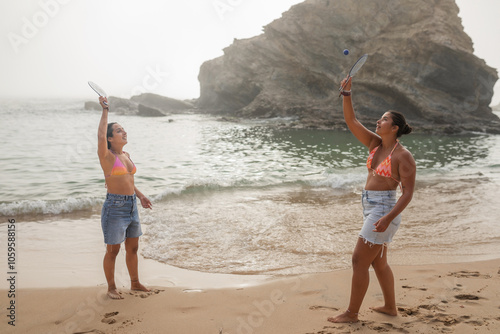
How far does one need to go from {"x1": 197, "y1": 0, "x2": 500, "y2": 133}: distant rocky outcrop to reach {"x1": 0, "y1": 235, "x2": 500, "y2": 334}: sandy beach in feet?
91.3

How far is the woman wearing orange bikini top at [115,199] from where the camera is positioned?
11.9 feet

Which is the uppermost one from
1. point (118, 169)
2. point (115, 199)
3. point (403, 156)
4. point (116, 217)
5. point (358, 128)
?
point (358, 128)

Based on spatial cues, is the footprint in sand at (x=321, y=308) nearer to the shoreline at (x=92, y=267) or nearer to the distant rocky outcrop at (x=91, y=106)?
the shoreline at (x=92, y=267)

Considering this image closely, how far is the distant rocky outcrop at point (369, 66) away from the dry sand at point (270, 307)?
27950 millimetres

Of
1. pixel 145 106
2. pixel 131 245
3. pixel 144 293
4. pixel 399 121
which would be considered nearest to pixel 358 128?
pixel 399 121

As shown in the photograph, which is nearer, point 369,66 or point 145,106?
point 369,66

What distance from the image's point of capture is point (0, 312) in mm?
3434

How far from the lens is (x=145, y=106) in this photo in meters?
43.7

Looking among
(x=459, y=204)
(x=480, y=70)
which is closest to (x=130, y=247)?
(x=459, y=204)

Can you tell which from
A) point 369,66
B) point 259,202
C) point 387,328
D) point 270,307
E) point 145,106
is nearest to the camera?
point 387,328

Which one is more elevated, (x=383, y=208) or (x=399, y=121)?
(x=399, y=121)

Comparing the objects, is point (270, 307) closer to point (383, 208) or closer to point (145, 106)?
point (383, 208)

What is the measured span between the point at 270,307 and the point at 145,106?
4313 cm

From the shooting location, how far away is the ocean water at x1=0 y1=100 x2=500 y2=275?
217 inches
